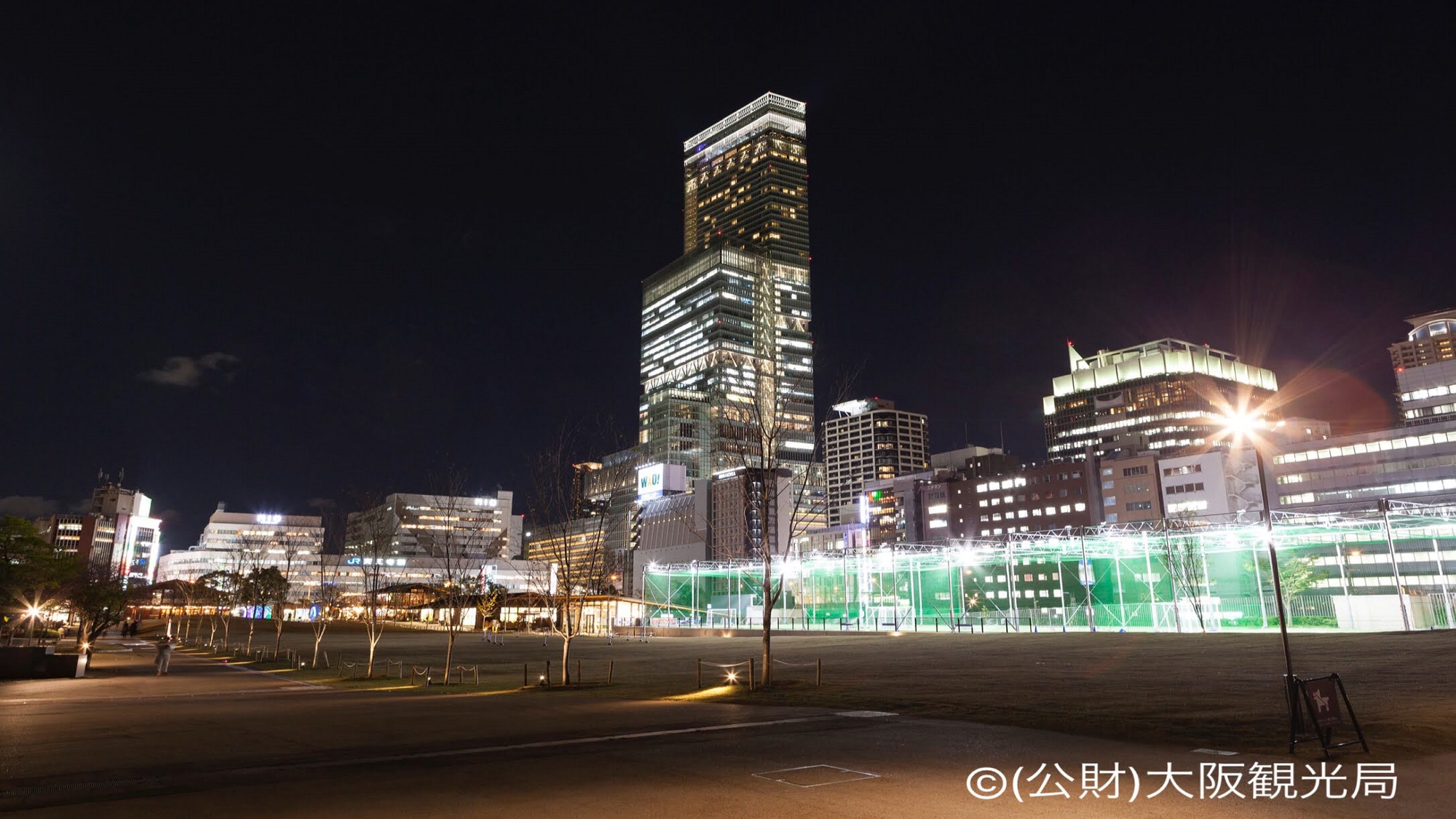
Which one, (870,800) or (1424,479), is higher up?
(1424,479)

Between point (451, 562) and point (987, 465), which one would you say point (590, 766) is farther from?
point (987, 465)

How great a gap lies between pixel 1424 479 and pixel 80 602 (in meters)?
152

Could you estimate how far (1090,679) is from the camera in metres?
21.9

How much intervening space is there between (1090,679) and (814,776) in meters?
15.0

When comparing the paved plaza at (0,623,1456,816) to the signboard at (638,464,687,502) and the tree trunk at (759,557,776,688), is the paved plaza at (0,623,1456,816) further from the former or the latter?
the signboard at (638,464,687,502)

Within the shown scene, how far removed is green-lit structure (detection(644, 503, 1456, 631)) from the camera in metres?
50.0

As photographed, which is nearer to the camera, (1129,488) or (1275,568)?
(1275,568)

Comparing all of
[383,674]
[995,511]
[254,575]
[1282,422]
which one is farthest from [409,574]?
[1282,422]

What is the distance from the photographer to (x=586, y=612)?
83.2 meters

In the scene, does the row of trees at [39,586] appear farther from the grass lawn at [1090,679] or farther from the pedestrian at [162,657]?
the grass lawn at [1090,679]

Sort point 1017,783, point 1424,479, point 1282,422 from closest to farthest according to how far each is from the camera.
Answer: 1. point 1017,783
2. point 1424,479
3. point 1282,422

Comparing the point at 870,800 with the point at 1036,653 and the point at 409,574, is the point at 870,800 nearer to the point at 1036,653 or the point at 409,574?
the point at 1036,653

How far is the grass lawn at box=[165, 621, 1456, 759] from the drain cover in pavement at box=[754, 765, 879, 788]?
5.24 m

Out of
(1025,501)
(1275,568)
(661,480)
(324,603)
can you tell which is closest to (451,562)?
(661,480)
